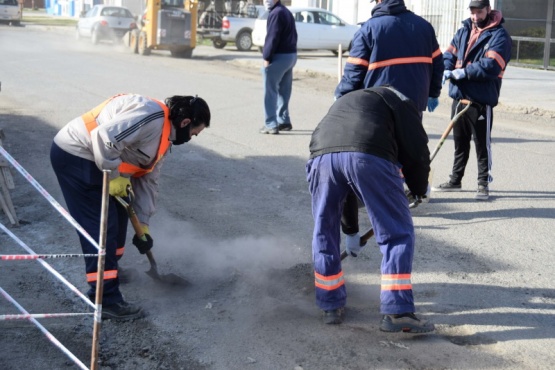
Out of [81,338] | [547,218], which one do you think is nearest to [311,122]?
[547,218]

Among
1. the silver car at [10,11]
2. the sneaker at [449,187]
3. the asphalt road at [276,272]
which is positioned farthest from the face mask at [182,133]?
the silver car at [10,11]

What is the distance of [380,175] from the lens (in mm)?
4367

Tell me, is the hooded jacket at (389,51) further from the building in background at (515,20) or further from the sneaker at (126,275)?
the building in background at (515,20)

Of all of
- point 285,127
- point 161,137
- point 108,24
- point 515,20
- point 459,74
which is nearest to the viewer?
point 161,137

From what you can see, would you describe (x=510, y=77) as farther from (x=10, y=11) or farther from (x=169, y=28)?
(x=10, y=11)

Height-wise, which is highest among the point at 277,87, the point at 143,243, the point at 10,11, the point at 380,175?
the point at 10,11

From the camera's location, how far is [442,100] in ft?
52.0

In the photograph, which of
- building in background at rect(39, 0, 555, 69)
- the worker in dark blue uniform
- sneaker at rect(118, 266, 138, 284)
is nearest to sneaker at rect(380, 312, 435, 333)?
sneaker at rect(118, 266, 138, 284)

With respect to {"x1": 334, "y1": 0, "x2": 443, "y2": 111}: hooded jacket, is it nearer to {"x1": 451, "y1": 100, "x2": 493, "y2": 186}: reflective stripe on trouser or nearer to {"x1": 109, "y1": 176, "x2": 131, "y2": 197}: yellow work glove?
{"x1": 451, "y1": 100, "x2": 493, "y2": 186}: reflective stripe on trouser

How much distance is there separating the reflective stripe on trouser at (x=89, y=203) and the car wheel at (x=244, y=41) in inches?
946

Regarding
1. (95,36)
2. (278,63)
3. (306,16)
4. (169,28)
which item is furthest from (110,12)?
(278,63)

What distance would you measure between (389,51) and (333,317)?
7.59 ft

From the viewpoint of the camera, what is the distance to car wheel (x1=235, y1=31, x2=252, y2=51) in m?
28.4

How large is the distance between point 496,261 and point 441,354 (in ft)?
6.24
